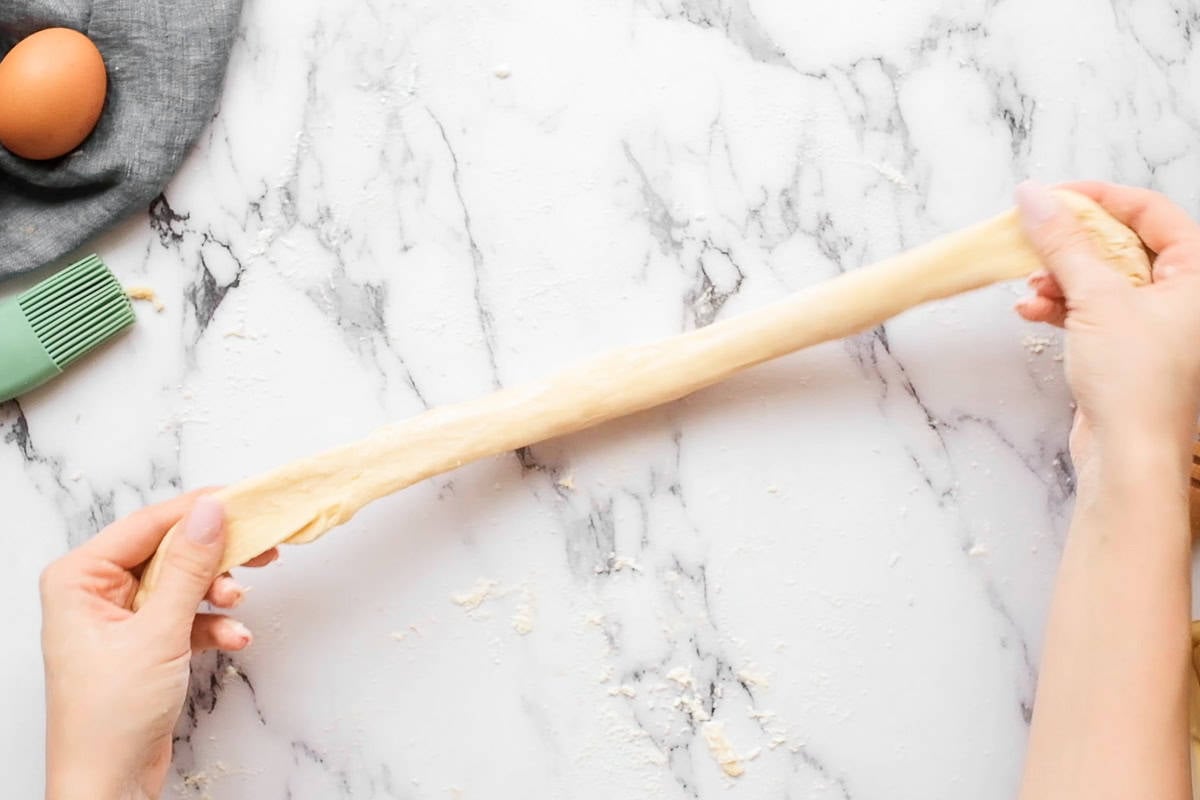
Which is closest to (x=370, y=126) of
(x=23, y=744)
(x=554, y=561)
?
(x=554, y=561)

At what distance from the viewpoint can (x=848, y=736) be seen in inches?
37.0

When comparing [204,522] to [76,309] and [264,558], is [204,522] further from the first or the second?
[76,309]

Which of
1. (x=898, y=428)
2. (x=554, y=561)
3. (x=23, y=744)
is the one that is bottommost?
(x=23, y=744)

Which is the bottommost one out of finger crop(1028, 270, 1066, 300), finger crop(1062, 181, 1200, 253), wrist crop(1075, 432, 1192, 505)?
wrist crop(1075, 432, 1192, 505)

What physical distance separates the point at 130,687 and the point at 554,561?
374mm

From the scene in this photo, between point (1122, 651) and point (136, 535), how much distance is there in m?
0.80

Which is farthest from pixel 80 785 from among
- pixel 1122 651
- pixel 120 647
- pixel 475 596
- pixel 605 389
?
pixel 1122 651

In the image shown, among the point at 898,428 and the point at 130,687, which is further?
the point at 898,428

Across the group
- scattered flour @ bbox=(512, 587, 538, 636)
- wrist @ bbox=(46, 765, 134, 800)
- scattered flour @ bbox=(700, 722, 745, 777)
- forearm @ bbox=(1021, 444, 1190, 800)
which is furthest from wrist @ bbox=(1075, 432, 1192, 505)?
wrist @ bbox=(46, 765, 134, 800)

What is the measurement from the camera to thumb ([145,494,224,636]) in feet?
2.61

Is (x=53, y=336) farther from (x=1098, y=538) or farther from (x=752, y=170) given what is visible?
(x=1098, y=538)

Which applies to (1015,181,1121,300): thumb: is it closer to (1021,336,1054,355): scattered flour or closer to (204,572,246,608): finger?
(1021,336,1054,355): scattered flour

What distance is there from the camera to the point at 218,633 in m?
0.85

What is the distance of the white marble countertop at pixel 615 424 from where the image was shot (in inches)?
37.0
